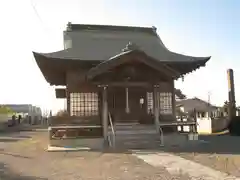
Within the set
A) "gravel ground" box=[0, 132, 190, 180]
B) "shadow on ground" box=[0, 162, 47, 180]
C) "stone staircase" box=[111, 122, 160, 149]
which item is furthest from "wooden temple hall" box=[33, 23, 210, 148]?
"shadow on ground" box=[0, 162, 47, 180]

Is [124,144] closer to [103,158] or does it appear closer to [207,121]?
[103,158]

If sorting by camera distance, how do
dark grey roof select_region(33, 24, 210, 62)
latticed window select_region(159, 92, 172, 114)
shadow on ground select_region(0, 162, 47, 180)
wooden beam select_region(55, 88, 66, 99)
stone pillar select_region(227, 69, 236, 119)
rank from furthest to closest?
1. stone pillar select_region(227, 69, 236, 119)
2. wooden beam select_region(55, 88, 66, 99)
3. latticed window select_region(159, 92, 172, 114)
4. dark grey roof select_region(33, 24, 210, 62)
5. shadow on ground select_region(0, 162, 47, 180)

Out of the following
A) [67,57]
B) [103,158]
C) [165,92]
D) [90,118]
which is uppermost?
[67,57]

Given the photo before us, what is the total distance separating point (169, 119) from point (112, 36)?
728cm

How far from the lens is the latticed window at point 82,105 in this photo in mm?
20844

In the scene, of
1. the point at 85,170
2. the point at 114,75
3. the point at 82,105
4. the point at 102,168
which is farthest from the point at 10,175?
the point at 82,105

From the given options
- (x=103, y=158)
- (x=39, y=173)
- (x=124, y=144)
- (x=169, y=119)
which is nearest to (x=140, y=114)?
(x=169, y=119)

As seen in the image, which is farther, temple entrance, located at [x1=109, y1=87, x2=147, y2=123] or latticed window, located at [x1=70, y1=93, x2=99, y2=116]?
temple entrance, located at [x1=109, y1=87, x2=147, y2=123]

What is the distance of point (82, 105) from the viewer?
2097cm

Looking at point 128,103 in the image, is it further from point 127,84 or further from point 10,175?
point 10,175

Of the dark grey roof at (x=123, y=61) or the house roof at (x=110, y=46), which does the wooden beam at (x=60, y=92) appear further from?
the dark grey roof at (x=123, y=61)

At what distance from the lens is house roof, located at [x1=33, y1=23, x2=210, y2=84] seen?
2063 cm

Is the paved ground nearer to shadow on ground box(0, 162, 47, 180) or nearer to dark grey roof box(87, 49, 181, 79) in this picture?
shadow on ground box(0, 162, 47, 180)

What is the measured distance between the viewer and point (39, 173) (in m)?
10.1
